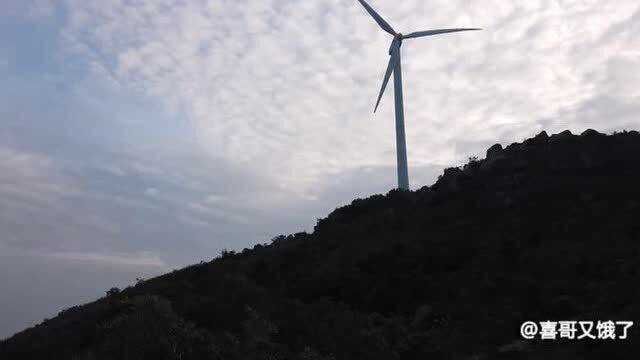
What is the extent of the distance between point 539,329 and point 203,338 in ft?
35.4

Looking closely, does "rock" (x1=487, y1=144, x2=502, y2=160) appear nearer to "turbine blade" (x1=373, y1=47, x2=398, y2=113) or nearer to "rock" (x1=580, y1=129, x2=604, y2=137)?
"rock" (x1=580, y1=129, x2=604, y2=137)

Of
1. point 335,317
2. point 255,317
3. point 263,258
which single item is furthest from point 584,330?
point 263,258

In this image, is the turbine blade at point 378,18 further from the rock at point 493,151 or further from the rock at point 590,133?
the rock at point 590,133

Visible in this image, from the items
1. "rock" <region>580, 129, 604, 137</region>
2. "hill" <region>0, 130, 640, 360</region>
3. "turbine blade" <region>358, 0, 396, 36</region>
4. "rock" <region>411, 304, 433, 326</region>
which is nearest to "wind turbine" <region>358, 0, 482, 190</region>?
"turbine blade" <region>358, 0, 396, 36</region>

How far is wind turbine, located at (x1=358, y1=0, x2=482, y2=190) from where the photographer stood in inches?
1859

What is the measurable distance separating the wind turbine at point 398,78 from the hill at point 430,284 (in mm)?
4879

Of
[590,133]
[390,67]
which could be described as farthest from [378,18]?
[590,133]

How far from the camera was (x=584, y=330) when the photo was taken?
56.2ft

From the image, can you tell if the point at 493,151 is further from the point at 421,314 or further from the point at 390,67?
the point at 421,314

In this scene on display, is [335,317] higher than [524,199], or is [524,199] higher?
[524,199]

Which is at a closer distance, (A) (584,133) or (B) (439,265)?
(B) (439,265)

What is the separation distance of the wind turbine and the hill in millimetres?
4879

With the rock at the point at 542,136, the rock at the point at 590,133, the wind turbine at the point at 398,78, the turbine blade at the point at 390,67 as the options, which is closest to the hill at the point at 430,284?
the rock at the point at 590,133

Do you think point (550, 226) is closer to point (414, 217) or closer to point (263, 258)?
point (414, 217)
